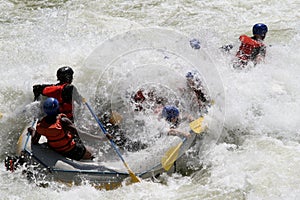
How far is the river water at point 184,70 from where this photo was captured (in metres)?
4.70

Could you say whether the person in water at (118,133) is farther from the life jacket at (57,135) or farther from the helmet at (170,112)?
the life jacket at (57,135)

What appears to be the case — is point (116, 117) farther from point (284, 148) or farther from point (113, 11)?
point (113, 11)

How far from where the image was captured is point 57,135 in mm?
4496

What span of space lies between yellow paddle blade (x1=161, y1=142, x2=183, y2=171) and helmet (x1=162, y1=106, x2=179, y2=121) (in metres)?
0.39

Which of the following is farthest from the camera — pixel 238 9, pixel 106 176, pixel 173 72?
pixel 238 9

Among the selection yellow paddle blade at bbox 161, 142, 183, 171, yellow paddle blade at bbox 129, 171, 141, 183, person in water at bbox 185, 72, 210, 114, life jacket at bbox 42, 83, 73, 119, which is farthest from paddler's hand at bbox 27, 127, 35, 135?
person in water at bbox 185, 72, 210, 114

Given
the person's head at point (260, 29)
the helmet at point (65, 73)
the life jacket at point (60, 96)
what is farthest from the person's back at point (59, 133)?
the person's head at point (260, 29)

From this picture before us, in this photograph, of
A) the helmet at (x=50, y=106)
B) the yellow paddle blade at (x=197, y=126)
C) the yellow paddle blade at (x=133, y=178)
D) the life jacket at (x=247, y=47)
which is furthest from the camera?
the life jacket at (x=247, y=47)

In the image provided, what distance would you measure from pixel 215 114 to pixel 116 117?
1378mm

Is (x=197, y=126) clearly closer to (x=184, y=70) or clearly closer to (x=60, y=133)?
(x=184, y=70)

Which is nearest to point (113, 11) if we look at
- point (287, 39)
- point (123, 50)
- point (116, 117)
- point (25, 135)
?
point (123, 50)

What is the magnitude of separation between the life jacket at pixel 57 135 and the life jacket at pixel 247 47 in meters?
3.22

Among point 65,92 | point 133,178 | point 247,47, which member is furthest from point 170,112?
point 247,47

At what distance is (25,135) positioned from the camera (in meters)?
4.95
